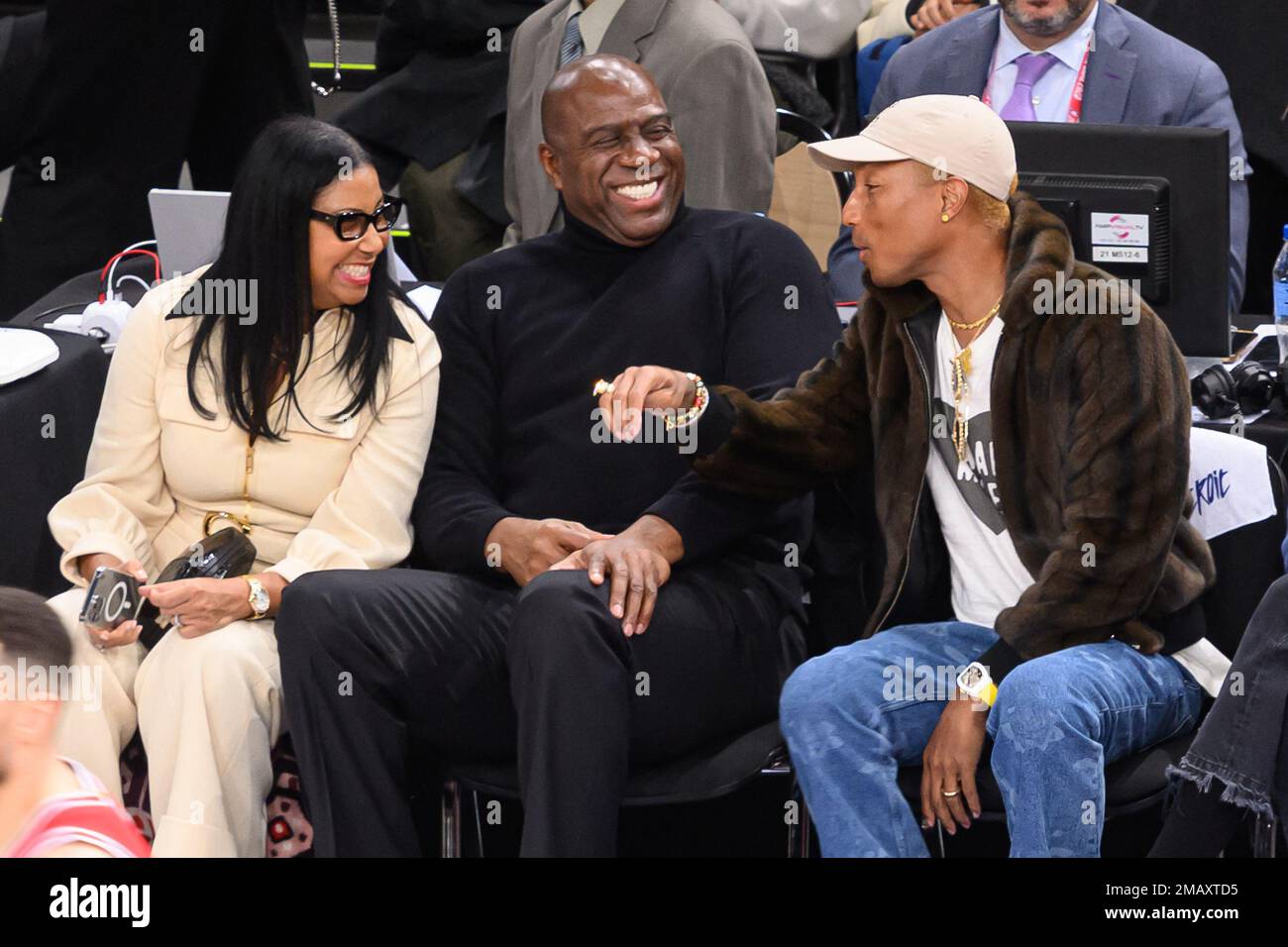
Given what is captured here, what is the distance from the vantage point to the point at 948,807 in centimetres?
255

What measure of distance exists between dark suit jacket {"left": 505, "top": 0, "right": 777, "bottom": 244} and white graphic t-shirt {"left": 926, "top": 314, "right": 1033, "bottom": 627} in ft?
3.77

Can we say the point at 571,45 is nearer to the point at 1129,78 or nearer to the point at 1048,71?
the point at 1048,71

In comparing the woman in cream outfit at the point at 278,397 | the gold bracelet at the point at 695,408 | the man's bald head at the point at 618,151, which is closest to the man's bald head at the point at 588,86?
the man's bald head at the point at 618,151

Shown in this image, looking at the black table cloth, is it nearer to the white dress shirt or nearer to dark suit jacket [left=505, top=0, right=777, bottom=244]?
dark suit jacket [left=505, top=0, right=777, bottom=244]

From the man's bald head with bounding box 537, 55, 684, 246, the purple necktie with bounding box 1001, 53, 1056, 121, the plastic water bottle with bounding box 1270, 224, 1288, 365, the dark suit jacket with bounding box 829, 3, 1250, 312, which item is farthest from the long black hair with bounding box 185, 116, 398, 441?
the purple necktie with bounding box 1001, 53, 1056, 121

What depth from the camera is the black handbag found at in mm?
2809

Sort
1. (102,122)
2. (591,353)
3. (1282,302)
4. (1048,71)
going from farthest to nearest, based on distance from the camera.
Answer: (102,122), (1048,71), (1282,302), (591,353)

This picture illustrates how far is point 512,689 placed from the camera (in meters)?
2.66

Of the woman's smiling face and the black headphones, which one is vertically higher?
the woman's smiling face

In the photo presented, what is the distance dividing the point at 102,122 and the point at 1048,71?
7.19 ft

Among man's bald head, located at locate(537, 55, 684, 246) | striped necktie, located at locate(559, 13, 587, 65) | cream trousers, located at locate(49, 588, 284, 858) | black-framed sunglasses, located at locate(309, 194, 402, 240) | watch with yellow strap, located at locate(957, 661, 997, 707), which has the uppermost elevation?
striped necktie, located at locate(559, 13, 587, 65)

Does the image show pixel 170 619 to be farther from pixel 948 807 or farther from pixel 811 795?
pixel 948 807
